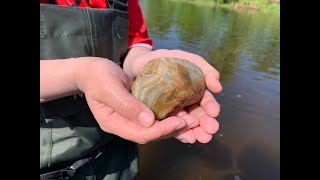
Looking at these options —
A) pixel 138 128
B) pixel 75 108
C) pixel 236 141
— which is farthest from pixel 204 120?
pixel 236 141

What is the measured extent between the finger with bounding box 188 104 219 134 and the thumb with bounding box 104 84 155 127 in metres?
0.57

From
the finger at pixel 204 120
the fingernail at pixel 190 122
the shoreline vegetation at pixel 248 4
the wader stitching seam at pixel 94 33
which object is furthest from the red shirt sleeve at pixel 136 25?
the shoreline vegetation at pixel 248 4

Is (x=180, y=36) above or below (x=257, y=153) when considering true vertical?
above

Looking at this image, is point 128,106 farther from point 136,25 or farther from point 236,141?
point 236,141

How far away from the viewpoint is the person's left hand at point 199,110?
2.28 m

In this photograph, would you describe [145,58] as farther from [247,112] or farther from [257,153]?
[247,112]

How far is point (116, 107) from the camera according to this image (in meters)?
1.93

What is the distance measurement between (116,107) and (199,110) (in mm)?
846

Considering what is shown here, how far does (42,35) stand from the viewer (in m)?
2.05

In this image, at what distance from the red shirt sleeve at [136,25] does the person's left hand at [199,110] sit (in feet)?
0.88

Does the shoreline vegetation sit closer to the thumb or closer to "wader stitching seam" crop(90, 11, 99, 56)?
"wader stitching seam" crop(90, 11, 99, 56)
